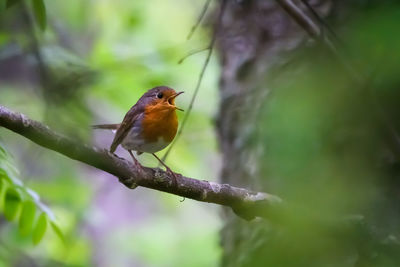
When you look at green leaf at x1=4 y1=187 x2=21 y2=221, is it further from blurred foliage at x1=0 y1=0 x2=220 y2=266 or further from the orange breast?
the orange breast

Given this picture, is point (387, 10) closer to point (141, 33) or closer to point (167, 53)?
point (167, 53)

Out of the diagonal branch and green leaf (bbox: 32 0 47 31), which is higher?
green leaf (bbox: 32 0 47 31)

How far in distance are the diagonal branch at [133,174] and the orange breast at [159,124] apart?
0.73 meters

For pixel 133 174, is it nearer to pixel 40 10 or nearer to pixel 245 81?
pixel 40 10

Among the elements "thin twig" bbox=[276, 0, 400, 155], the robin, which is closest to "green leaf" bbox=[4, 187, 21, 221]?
the robin

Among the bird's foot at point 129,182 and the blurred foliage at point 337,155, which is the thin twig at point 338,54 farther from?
the bird's foot at point 129,182

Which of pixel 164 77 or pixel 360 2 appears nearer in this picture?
pixel 360 2

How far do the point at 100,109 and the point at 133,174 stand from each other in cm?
459

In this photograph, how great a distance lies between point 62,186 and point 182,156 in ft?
4.04

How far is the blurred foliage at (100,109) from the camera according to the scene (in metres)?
3.78

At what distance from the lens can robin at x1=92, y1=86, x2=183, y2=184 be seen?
3611 millimetres

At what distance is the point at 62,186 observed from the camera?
479 centimetres

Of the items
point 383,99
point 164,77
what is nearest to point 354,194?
point 383,99

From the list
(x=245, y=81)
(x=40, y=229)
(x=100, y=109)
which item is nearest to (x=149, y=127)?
(x=40, y=229)
